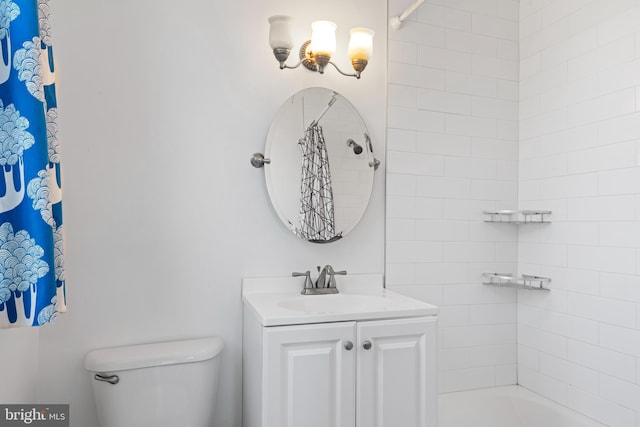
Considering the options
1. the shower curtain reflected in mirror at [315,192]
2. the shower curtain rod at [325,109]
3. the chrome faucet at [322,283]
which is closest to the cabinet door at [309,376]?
the chrome faucet at [322,283]

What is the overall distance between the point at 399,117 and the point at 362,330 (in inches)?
43.7

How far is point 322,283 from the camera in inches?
76.7

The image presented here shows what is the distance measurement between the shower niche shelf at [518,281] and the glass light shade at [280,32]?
5.01 feet

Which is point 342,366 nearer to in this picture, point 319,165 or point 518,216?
point 319,165

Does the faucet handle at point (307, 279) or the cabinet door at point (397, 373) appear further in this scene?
the faucet handle at point (307, 279)

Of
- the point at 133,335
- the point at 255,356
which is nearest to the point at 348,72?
the point at 255,356

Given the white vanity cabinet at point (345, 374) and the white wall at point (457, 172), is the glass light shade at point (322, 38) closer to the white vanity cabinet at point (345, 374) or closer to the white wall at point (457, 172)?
Result: the white wall at point (457, 172)

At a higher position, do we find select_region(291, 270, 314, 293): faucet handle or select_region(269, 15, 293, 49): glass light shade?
select_region(269, 15, 293, 49): glass light shade

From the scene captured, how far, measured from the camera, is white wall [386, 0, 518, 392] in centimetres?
217

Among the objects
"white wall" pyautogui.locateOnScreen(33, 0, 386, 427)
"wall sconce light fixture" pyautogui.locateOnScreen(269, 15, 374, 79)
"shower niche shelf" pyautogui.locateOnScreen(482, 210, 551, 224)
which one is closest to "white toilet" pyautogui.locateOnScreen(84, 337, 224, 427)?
"white wall" pyautogui.locateOnScreen(33, 0, 386, 427)

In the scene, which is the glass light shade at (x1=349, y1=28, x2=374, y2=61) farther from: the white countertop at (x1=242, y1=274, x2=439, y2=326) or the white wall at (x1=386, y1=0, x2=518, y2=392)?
the white countertop at (x1=242, y1=274, x2=439, y2=326)

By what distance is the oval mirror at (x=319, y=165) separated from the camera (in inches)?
76.3

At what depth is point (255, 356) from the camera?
5.26 ft

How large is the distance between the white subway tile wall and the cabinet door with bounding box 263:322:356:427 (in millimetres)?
681
